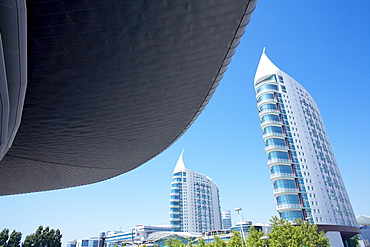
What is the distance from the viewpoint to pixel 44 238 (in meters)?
44.3

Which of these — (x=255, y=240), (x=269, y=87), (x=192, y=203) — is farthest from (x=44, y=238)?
(x=192, y=203)

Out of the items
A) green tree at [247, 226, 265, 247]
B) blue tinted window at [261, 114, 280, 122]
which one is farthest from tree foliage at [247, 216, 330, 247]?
blue tinted window at [261, 114, 280, 122]

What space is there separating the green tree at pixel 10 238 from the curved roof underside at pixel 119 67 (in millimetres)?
34662

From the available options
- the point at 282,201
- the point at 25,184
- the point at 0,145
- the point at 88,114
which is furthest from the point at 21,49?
the point at 282,201

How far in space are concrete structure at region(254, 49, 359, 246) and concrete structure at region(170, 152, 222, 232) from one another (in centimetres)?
4291

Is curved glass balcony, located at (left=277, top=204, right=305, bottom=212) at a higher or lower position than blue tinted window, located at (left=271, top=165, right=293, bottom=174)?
lower

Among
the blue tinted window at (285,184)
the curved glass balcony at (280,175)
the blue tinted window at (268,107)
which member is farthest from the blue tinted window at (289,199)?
the blue tinted window at (268,107)

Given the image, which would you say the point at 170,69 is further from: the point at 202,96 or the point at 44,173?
the point at 44,173

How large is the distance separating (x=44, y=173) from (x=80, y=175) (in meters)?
2.60

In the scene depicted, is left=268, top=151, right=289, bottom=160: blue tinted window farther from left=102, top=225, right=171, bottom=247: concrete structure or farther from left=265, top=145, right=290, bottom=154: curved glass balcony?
left=102, top=225, right=171, bottom=247: concrete structure

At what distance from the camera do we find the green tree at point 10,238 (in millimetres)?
40031

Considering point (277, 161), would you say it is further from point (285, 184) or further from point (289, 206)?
point (289, 206)

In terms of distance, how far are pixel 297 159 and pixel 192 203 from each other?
4931 centimetres

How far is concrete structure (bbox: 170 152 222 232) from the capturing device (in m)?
82.0
